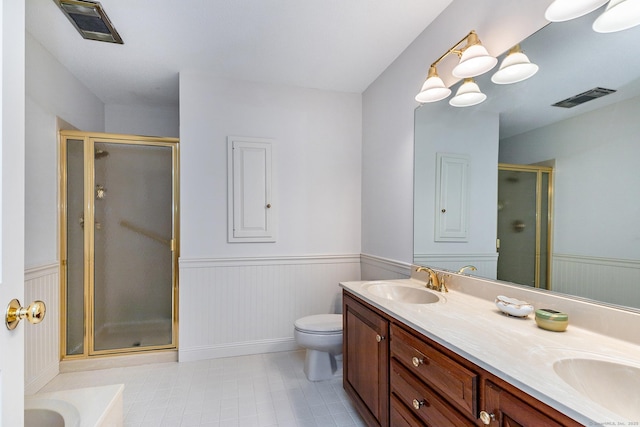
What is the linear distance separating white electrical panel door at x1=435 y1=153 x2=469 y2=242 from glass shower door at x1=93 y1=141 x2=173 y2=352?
2245 millimetres

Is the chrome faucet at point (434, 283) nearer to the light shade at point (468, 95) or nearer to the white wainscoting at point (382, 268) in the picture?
the white wainscoting at point (382, 268)

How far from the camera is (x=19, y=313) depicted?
73 centimetres

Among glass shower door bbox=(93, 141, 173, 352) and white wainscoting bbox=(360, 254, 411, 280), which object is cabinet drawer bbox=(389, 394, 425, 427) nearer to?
white wainscoting bbox=(360, 254, 411, 280)

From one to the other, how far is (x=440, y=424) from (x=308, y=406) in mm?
1139

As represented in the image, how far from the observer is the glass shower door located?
2.58 meters

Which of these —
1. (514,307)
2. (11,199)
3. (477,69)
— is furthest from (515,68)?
(11,199)

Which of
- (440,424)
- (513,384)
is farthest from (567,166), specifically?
(440,424)

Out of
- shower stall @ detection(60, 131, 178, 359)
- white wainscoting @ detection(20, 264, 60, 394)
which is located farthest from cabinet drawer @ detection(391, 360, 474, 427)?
white wainscoting @ detection(20, 264, 60, 394)

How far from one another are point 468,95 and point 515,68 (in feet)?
1.01

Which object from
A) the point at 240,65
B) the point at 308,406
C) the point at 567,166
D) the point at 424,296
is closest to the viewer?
the point at 567,166

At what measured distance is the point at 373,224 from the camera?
2.73 metres

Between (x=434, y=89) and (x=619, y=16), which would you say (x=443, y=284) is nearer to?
(x=434, y=89)

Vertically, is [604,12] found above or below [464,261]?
above

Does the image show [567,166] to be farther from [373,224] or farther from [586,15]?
[373,224]
